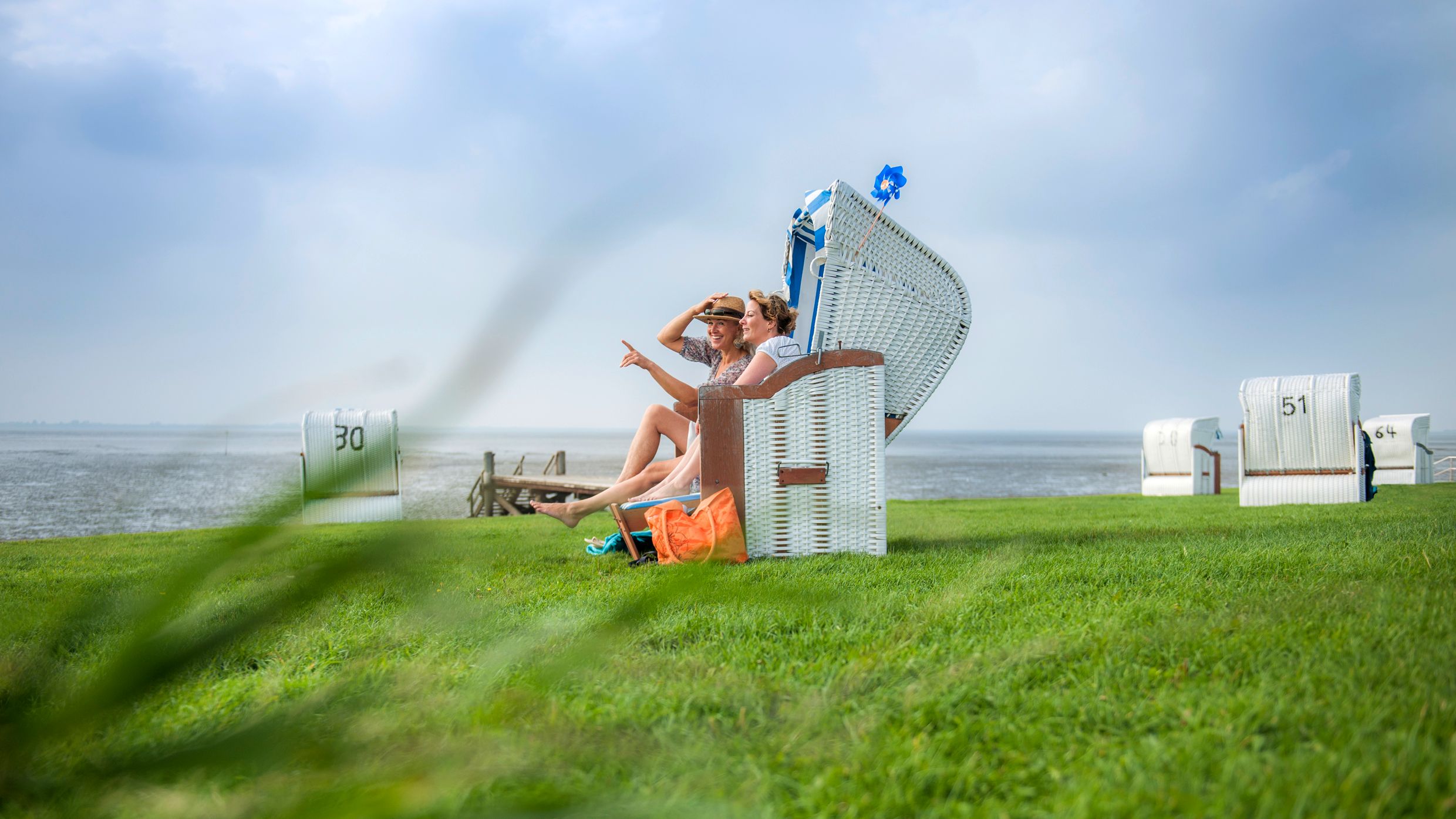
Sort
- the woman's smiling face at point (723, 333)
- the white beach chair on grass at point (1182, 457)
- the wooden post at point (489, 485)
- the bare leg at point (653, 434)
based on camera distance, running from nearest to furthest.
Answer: the woman's smiling face at point (723, 333) → the bare leg at point (653, 434) → the white beach chair on grass at point (1182, 457) → the wooden post at point (489, 485)

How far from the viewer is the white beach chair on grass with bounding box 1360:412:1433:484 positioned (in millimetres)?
13711

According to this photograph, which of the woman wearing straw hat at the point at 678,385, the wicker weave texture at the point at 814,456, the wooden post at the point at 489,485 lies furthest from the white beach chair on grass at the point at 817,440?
the wooden post at the point at 489,485

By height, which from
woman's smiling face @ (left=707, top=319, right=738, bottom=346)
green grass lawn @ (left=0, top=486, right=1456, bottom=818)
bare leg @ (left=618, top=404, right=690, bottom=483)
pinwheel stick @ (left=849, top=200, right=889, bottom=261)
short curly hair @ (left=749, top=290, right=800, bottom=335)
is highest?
pinwheel stick @ (left=849, top=200, right=889, bottom=261)

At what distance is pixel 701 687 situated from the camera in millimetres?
1392

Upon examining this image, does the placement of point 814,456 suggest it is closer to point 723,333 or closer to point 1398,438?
point 723,333

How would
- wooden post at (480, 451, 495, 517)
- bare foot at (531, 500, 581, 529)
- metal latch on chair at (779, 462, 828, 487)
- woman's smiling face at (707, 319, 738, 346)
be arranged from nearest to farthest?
metal latch on chair at (779, 462, 828, 487), bare foot at (531, 500, 581, 529), woman's smiling face at (707, 319, 738, 346), wooden post at (480, 451, 495, 517)

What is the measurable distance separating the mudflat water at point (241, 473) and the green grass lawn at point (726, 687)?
1.7 inches

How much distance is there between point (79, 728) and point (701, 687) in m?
1.11

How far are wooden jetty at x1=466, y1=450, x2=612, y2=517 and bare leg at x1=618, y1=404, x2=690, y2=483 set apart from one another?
27.0 feet

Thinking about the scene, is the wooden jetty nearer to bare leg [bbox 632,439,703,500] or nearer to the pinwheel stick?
bare leg [bbox 632,439,703,500]

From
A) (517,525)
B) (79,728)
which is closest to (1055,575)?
(79,728)

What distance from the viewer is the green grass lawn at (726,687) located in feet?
1.37

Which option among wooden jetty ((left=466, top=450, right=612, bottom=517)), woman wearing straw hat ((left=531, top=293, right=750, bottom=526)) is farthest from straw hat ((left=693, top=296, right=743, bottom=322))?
wooden jetty ((left=466, top=450, right=612, bottom=517))

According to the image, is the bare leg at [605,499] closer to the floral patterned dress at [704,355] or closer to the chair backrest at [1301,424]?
the floral patterned dress at [704,355]
